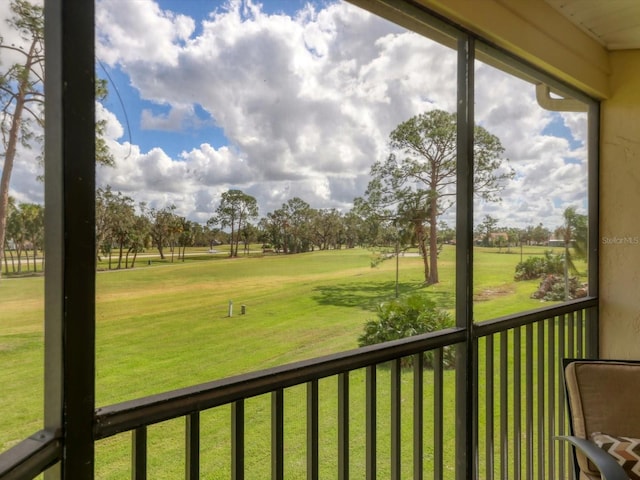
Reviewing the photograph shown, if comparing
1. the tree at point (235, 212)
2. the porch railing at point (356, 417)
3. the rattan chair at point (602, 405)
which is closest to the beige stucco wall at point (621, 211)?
the porch railing at point (356, 417)

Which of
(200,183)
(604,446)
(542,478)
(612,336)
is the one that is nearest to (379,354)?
(200,183)

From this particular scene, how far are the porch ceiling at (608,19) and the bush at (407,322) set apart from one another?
182 cm

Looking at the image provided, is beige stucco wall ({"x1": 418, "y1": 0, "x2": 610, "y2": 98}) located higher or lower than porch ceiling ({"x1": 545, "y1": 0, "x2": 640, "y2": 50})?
lower

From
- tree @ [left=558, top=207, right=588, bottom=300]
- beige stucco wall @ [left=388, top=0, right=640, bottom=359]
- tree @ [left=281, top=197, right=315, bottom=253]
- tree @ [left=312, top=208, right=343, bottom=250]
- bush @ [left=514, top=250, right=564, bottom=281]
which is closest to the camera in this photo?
tree @ [left=281, top=197, right=315, bottom=253]

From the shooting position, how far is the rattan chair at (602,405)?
187 centimetres

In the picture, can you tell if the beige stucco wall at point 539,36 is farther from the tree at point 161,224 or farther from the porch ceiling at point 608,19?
the tree at point 161,224

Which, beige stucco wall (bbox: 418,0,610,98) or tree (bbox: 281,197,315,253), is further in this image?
beige stucco wall (bbox: 418,0,610,98)

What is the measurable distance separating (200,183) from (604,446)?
6.40ft

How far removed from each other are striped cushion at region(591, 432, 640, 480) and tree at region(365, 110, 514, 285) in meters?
0.96

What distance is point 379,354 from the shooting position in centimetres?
162

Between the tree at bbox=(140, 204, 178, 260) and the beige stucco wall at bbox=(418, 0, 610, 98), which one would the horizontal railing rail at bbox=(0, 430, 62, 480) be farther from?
the beige stucco wall at bbox=(418, 0, 610, 98)

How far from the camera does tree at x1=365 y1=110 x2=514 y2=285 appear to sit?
2.09 metres

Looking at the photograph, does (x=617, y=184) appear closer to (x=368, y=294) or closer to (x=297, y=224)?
(x=368, y=294)

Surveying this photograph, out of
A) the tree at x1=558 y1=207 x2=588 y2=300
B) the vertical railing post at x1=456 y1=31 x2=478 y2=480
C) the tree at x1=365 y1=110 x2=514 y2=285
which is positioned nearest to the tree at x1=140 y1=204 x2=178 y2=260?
the tree at x1=365 y1=110 x2=514 y2=285
